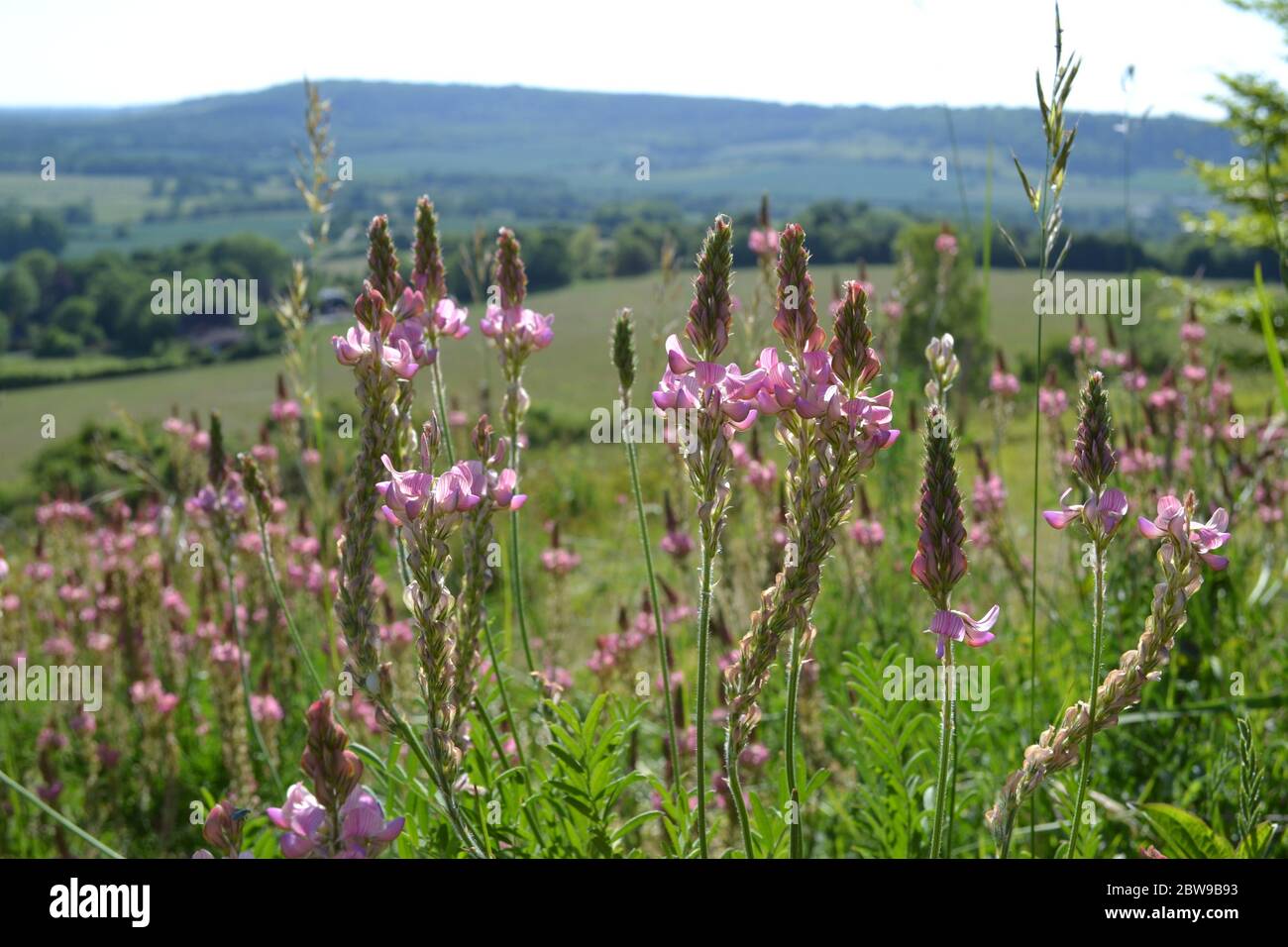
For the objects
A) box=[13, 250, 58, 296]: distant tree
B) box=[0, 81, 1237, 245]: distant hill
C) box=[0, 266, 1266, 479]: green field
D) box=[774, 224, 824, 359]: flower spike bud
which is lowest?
box=[0, 266, 1266, 479]: green field

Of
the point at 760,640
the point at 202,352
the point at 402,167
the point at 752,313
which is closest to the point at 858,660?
the point at 760,640

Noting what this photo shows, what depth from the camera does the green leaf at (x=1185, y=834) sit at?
69.6 inches

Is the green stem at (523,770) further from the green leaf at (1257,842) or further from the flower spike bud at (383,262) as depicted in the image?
the green leaf at (1257,842)

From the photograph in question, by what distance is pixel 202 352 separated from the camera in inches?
1492

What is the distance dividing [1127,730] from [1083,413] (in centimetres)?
243

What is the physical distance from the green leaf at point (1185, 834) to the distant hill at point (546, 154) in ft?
169

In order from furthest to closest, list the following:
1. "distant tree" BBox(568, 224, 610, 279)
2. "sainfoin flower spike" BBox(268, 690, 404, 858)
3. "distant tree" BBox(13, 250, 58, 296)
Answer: "distant tree" BBox(13, 250, 58, 296) → "distant tree" BBox(568, 224, 610, 279) → "sainfoin flower spike" BBox(268, 690, 404, 858)

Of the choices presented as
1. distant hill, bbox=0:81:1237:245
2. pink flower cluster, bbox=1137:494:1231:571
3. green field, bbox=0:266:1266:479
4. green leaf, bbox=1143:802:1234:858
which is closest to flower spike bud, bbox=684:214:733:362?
pink flower cluster, bbox=1137:494:1231:571

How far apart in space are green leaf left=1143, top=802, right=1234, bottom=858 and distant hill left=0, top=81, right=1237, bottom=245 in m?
51.4

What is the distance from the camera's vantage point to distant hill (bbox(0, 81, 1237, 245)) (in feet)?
218

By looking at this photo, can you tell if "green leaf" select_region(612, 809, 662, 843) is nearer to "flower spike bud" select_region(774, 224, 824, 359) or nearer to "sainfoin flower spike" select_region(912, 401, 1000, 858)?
"sainfoin flower spike" select_region(912, 401, 1000, 858)

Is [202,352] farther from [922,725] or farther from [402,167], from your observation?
[402,167]

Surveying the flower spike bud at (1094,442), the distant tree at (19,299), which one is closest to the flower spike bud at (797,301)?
the flower spike bud at (1094,442)
